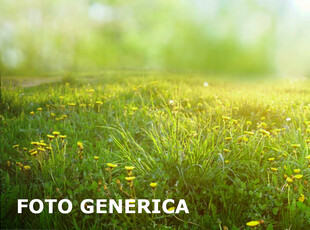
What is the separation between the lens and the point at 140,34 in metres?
2.59

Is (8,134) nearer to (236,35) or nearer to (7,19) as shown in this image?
(7,19)

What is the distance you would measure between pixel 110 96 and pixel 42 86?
0.70 meters

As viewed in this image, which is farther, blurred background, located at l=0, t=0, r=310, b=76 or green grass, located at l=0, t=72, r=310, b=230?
blurred background, located at l=0, t=0, r=310, b=76

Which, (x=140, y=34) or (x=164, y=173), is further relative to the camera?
(x=140, y=34)

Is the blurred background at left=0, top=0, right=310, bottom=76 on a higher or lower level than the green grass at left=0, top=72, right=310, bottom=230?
higher

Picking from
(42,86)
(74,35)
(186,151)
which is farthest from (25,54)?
(186,151)

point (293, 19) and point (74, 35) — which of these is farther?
point (293, 19)

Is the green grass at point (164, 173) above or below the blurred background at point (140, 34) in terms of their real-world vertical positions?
below

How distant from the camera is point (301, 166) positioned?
1474 mm

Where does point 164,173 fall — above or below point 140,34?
below

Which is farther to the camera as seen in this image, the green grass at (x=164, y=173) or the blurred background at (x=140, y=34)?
the blurred background at (x=140, y=34)

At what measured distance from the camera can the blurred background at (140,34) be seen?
8.58ft

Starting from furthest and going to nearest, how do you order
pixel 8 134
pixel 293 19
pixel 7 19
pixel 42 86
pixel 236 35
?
pixel 293 19 → pixel 236 35 → pixel 42 86 → pixel 7 19 → pixel 8 134

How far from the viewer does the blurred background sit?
8.58 feet
